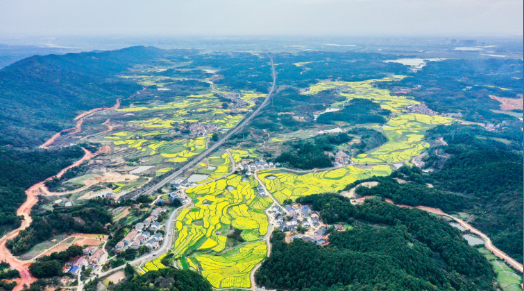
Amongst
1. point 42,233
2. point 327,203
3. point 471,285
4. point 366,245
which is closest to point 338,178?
point 327,203

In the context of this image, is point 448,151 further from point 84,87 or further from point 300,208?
point 84,87

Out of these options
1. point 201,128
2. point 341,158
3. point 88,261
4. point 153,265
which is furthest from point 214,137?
point 88,261

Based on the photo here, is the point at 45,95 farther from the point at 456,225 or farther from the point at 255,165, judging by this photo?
the point at 456,225

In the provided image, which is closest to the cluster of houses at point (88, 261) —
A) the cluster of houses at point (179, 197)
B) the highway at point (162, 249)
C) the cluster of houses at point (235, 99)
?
the highway at point (162, 249)

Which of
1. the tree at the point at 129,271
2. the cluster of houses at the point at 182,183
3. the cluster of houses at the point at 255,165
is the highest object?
the cluster of houses at the point at 255,165

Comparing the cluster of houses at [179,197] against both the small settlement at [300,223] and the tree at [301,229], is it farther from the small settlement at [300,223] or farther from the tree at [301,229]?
the tree at [301,229]
